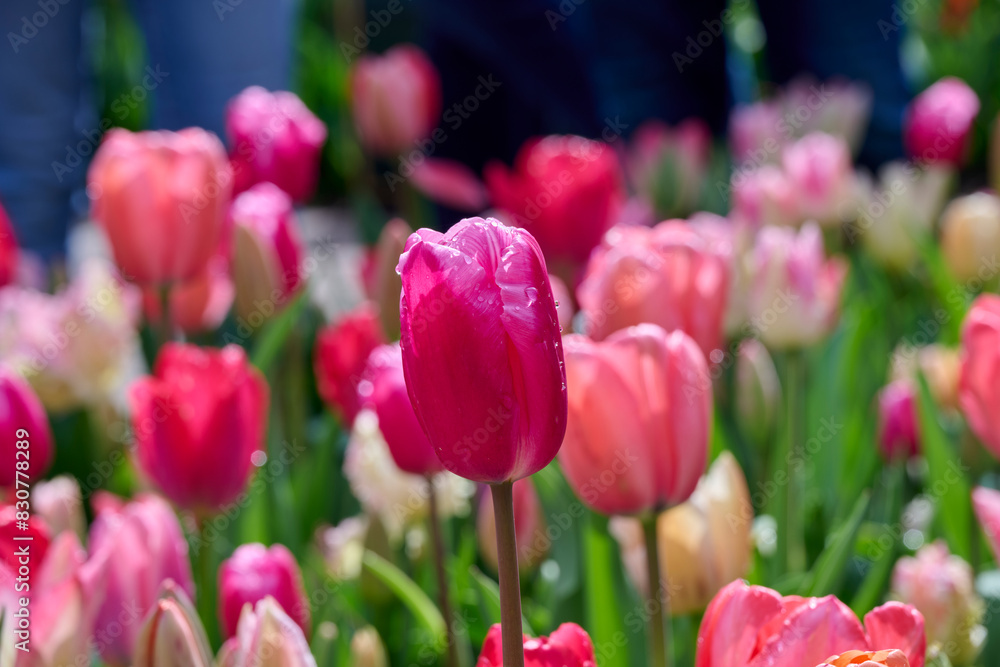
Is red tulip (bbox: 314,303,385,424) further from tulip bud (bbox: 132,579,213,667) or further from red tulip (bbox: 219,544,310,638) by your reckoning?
tulip bud (bbox: 132,579,213,667)

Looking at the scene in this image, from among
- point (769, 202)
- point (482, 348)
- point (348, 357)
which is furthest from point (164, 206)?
point (769, 202)

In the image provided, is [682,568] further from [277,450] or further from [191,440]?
[277,450]

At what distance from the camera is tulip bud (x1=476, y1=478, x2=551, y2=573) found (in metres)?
0.77

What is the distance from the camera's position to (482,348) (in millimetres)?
392

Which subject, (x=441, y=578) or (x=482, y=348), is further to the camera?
(x=441, y=578)

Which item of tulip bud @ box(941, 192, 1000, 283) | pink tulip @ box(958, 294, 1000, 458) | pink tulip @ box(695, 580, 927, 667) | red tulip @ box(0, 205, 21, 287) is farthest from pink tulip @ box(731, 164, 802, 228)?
pink tulip @ box(695, 580, 927, 667)

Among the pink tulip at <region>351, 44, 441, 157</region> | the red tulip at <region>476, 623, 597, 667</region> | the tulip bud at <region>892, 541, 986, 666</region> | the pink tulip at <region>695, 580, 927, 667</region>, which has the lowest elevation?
the tulip bud at <region>892, 541, 986, 666</region>

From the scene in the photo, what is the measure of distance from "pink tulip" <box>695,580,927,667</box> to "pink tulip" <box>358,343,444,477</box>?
278 mm

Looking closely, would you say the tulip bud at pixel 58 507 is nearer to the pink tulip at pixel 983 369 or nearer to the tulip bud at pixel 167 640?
the tulip bud at pixel 167 640

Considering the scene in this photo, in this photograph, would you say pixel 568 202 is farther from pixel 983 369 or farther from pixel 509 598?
pixel 509 598

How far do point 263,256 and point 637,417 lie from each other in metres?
0.57

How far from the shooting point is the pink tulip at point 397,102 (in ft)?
6.00

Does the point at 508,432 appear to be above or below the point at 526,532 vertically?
above

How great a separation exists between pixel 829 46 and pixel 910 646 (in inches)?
76.0
